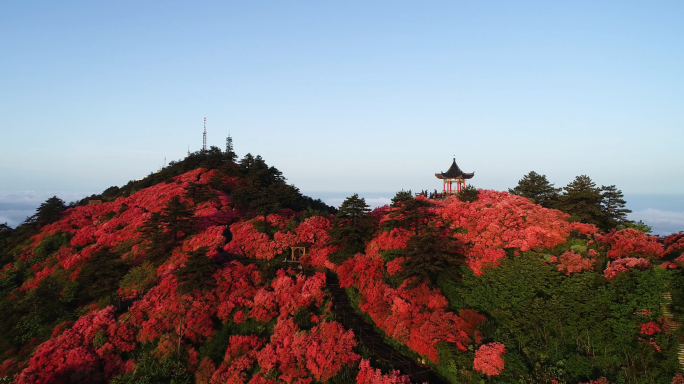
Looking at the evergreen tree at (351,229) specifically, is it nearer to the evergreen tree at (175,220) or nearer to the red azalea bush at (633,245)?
the evergreen tree at (175,220)

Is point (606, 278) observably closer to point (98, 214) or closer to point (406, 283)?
point (406, 283)

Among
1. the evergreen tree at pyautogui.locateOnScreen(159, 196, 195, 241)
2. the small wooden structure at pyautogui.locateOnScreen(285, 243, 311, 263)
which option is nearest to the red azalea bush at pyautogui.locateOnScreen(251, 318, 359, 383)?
the small wooden structure at pyautogui.locateOnScreen(285, 243, 311, 263)

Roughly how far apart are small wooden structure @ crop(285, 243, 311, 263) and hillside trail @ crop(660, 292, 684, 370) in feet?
78.1

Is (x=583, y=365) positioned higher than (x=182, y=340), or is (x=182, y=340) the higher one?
(x=583, y=365)

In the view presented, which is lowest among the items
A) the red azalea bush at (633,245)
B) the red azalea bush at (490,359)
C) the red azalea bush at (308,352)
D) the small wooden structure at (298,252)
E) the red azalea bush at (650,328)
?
the red azalea bush at (308,352)

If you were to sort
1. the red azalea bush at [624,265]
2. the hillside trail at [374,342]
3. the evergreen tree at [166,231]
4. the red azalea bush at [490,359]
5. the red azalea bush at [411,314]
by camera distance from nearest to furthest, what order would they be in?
the red azalea bush at [490,359] → the red azalea bush at [624,265] → the hillside trail at [374,342] → the red azalea bush at [411,314] → the evergreen tree at [166,231]

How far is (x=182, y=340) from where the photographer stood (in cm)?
2439

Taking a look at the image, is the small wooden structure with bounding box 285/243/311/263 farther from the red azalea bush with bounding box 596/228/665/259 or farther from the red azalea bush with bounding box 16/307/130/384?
the red azalea bush with bounding box 596/228/665/259

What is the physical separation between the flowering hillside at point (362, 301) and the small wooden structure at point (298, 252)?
338mm

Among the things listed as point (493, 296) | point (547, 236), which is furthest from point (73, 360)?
point (547, 236)

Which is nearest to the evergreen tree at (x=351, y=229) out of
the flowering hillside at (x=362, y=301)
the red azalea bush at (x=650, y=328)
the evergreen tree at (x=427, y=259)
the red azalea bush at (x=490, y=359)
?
the flowering hillside at (x=362, y=301)

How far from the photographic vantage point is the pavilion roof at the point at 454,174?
4112cm

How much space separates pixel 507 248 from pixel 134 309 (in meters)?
27.5

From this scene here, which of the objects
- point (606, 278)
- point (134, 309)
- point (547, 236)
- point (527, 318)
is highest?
point (547, 236)
